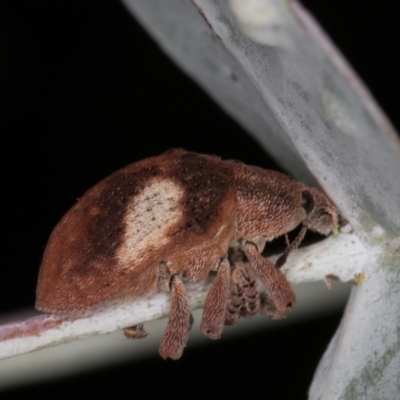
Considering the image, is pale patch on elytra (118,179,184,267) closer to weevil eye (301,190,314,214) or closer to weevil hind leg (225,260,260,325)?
weevil hind leg (225,260,260,325)

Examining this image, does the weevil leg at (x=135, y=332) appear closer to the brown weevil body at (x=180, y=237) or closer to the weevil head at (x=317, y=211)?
the brown weevil body at (x=180, y=237)

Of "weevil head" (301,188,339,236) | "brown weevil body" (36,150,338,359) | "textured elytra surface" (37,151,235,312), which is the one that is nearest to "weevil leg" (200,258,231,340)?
"brown weevil body" (36,150,338,359)

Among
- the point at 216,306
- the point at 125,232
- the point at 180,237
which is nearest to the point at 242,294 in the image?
the point at 216,306

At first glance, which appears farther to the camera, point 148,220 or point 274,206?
point 274,206

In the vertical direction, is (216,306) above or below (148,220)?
below

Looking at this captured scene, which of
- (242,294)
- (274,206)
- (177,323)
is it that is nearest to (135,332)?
(177,323)

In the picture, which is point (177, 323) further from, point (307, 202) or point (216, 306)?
point (307, 202)

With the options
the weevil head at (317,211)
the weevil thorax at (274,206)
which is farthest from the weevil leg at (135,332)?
the weevil head at (317,211)

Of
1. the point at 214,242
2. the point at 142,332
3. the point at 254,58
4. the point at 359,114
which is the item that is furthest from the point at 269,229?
the point at 359,114
